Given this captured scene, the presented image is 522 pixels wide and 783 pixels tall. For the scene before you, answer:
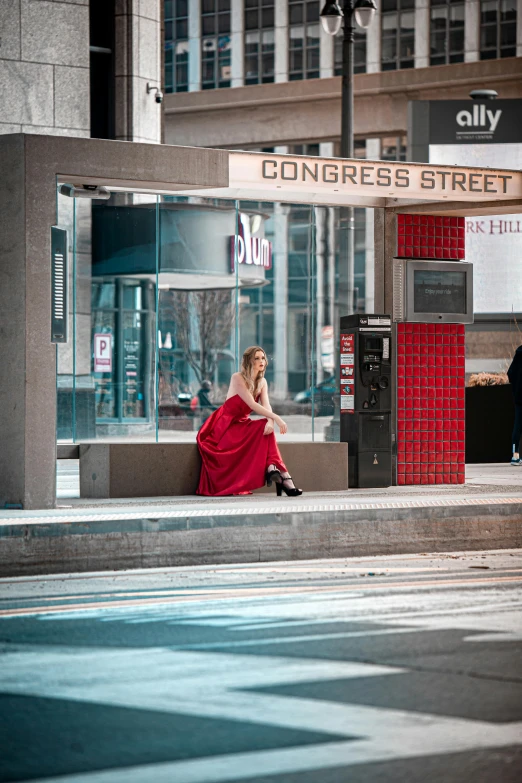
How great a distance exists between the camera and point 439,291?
1444cm

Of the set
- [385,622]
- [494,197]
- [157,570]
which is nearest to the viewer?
[385,622]

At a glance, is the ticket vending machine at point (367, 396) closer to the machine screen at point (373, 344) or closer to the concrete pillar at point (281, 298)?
the machine screen at point (373, 344)

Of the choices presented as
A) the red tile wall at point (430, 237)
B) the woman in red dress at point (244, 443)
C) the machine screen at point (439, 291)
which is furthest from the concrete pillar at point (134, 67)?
the woman in red dress at point (244, 443)

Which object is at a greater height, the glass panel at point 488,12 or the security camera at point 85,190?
the glass panel at point 488,12

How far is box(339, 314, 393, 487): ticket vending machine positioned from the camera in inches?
544

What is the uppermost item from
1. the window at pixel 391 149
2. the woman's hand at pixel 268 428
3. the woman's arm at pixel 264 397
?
the window at pixel 391 149

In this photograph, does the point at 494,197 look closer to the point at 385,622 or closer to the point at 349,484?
the point at 349,484

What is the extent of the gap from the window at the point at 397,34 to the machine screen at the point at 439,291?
41.9m

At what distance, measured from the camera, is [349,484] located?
14000mm

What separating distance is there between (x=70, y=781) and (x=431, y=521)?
7025mm

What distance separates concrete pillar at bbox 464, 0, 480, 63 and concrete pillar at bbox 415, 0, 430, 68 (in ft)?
6.03

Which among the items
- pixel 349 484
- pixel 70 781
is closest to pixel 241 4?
pixel 349 484

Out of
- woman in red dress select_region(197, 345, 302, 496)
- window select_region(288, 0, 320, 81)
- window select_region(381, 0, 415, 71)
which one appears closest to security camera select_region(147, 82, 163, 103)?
woman in red dress select_region(197, 345, 302, 496)

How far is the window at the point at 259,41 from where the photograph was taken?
58.0 metres
